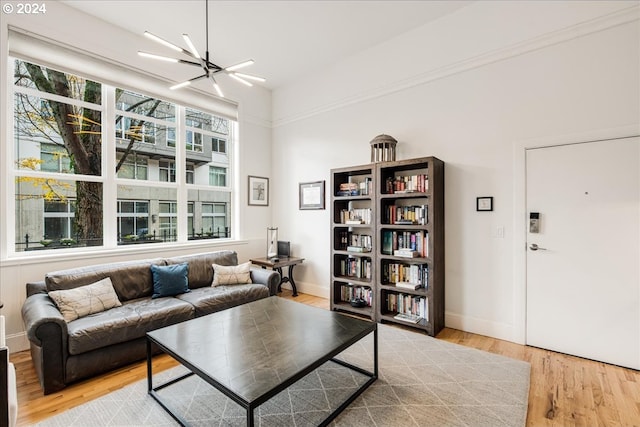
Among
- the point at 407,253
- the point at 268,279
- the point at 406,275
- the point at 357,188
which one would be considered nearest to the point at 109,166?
the point at 268,279

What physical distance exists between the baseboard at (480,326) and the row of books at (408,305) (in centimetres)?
32

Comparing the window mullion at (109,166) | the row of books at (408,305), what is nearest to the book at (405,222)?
the row of books at (408,305)

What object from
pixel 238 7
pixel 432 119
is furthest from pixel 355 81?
pixel 238 7

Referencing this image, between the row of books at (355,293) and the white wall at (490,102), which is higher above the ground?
the white wall at (490,102)

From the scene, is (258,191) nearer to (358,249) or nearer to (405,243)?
(358,249)

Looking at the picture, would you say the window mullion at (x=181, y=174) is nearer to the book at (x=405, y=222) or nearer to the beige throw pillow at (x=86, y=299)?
the beige throw pillow at (x=86, y=299)

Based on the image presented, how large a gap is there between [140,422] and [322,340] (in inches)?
A: 47.9

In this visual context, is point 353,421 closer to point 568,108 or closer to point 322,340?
point 322,340

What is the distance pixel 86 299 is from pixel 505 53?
15.1 ft

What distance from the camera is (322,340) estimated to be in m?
2.03

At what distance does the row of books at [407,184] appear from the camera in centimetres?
335

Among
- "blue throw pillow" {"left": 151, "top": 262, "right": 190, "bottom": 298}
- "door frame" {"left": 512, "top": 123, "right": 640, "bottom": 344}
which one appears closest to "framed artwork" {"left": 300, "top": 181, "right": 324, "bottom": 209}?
"blue throw pillow" {"left": 151, "top": 262, "right": 190, "bottom": 298}

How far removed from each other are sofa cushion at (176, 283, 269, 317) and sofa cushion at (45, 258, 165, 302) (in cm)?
40

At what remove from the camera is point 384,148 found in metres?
3.68
